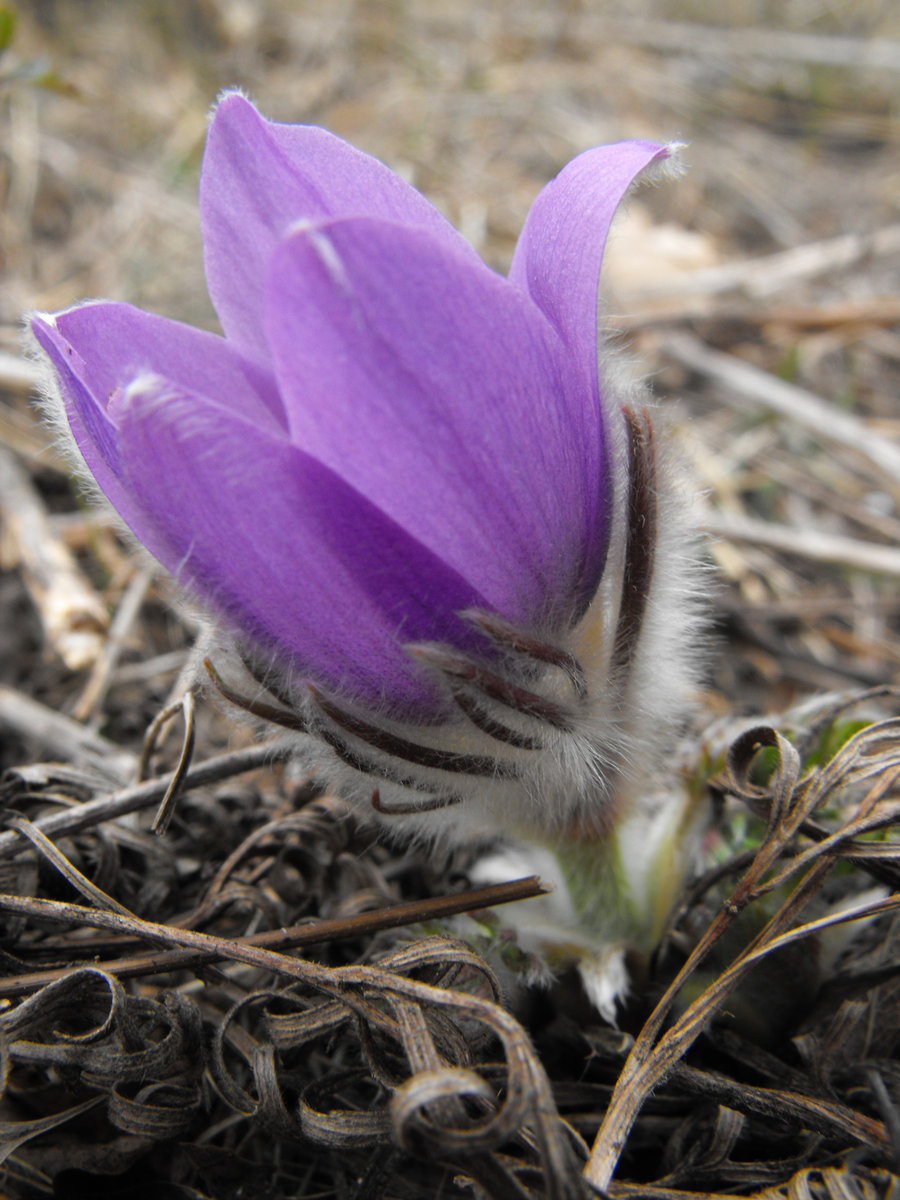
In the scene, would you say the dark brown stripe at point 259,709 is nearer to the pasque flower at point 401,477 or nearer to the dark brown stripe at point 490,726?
the pasque flower at point 401,477

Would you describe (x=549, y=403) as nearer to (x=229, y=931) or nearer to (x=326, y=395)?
(x=326, y=395)

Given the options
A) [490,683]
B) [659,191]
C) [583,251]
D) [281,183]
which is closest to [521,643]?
[490,683]

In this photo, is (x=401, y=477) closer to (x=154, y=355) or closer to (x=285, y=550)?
(x=285, y=550)

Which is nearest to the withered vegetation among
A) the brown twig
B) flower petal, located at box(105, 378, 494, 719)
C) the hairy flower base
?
the brown twig

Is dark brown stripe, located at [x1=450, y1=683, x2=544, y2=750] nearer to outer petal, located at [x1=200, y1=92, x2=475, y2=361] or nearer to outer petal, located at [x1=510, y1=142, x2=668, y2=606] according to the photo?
outer petal, located at [x1=510, y1=142, x2=668, y2=606]

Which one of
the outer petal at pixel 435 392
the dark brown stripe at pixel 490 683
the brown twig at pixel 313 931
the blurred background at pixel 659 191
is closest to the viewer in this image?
the outer petal at pixel 435 392

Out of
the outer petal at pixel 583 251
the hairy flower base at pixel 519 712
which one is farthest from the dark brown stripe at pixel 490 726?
the outer petal at pixel 583 251
